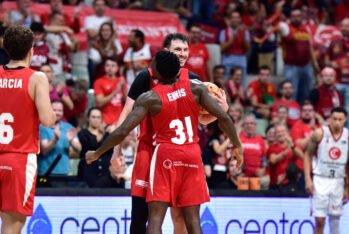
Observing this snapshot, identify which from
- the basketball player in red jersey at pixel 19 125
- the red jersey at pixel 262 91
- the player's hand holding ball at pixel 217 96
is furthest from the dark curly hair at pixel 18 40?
the red jersey at pixel 262 91

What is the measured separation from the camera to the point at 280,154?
51.2 feet

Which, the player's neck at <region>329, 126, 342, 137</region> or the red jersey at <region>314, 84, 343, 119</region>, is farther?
the red jersey at <region>314, 84, 343, 119</region>

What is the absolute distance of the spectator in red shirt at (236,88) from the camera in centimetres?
1797

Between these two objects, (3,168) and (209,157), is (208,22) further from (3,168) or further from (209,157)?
(3,168)

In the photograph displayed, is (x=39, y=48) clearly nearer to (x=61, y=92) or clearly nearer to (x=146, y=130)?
(x=61, y=92)

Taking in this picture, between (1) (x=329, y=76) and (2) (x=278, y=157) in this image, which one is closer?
(2) (x=278, y=157)

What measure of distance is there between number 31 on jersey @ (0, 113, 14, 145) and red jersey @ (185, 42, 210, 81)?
929 centimetres

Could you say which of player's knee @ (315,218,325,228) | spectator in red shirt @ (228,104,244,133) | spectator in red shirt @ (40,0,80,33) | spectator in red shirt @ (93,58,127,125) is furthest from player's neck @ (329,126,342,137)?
spectator in red shirt @ (40,0,80,33)

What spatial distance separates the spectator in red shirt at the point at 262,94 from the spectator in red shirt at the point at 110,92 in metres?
3.01

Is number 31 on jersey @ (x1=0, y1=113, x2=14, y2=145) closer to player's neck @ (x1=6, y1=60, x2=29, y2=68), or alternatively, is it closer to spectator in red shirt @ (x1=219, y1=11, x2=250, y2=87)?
player's neck @ (x1=6, y1=60, x2=29, y2=68)

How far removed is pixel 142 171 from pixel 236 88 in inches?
346

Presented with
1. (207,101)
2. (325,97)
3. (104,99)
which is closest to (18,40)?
(207,101)

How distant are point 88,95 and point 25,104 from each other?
7794 mm

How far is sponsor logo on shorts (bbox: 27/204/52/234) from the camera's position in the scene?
12.4m
